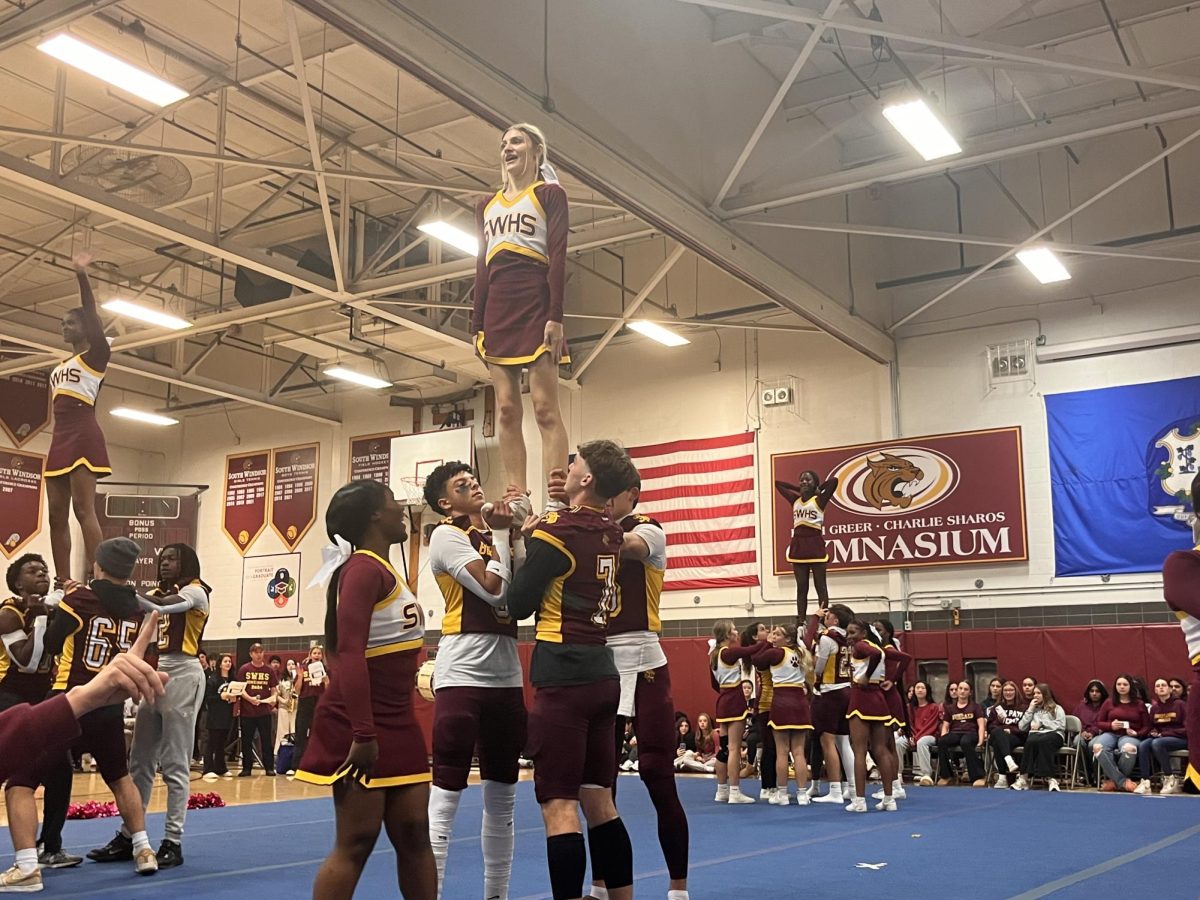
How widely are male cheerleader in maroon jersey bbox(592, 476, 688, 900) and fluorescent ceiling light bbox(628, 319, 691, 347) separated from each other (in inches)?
489

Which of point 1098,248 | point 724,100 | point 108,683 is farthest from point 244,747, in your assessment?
point 108,683

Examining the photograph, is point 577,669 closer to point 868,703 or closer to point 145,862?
point 145,862

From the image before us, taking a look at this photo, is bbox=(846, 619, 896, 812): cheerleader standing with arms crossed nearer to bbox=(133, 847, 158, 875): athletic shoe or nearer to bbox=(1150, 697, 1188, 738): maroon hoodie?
bbox=(1150, 697, 1188, 738): maroon hoodie

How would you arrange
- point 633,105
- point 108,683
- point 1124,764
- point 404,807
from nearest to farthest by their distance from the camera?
point 108,683 < point 404,807 < point 633,105 < point 1124,764

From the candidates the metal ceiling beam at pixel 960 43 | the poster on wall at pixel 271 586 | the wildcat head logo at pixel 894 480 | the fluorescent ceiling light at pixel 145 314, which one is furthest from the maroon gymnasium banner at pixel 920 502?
the poster on wall at pixel 271 586

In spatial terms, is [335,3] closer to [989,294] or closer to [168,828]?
[168,828]

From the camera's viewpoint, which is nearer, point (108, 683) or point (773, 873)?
point (108, 683)

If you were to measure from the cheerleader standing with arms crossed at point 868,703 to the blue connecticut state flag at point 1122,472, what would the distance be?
7.41 metres

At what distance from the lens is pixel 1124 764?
534 inches

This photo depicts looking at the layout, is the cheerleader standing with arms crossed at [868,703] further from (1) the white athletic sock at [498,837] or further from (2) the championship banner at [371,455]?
(2) the championship banner at [371,455]

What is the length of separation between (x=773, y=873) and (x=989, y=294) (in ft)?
42.4

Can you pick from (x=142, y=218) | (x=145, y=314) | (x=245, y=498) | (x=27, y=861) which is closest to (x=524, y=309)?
(x=27, y=861)

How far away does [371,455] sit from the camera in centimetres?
2286

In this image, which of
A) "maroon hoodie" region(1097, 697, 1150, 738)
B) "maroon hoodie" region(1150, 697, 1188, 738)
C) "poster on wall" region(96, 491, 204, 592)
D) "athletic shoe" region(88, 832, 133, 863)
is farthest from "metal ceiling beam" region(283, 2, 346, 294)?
"maroon hoodie" region(1150, 697, 1188, 738)
